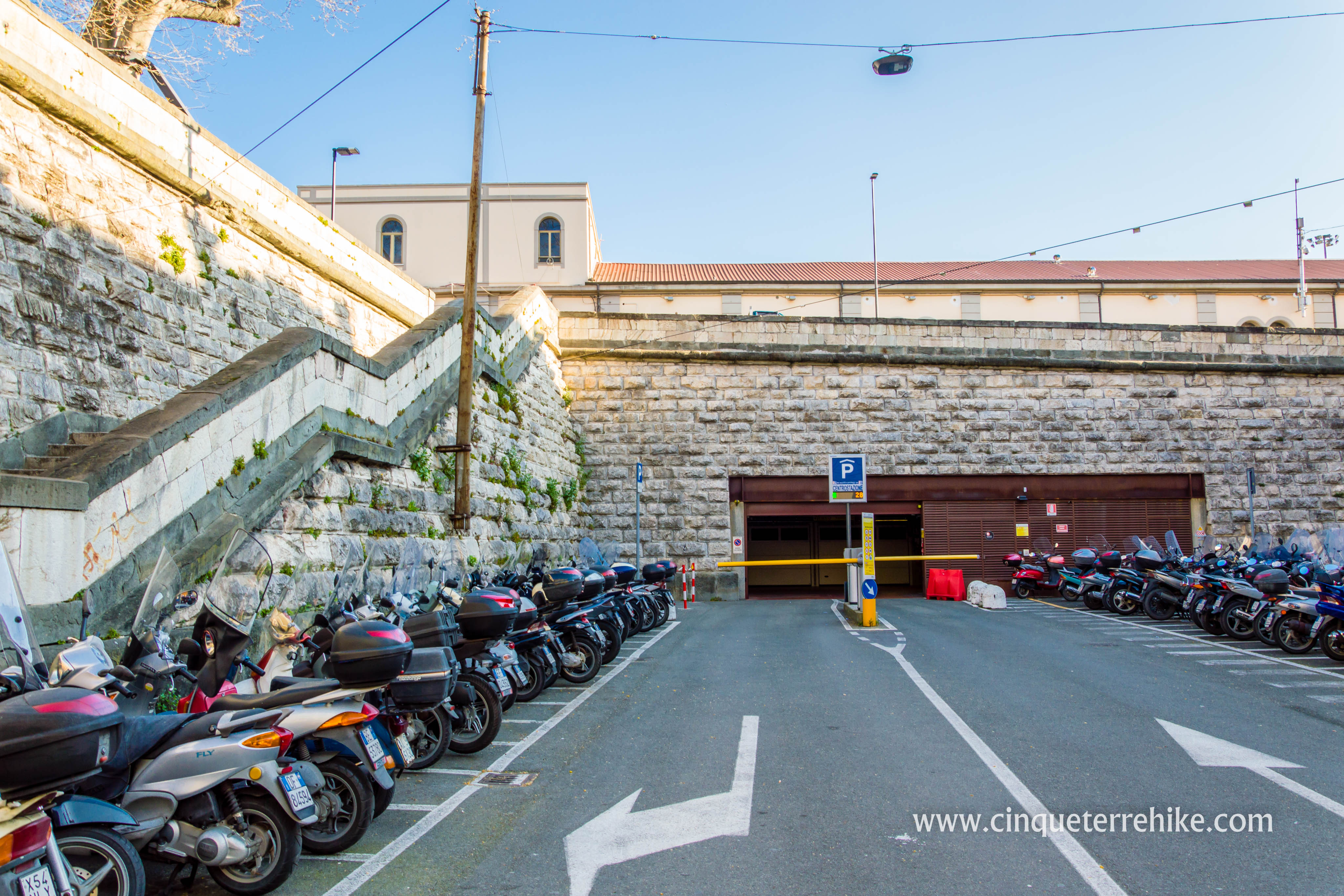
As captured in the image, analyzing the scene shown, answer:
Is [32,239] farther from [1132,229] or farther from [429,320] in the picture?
[1132,229]

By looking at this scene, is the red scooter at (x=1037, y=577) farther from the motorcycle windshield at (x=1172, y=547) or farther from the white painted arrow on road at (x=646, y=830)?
the white painted arrow on road at (x=646, y=830)

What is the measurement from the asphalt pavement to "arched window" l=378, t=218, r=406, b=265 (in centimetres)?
3271

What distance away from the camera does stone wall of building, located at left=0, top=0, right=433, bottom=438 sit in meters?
7.76

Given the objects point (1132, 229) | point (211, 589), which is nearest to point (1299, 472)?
point (1132, 229)

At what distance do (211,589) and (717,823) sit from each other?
296 cm

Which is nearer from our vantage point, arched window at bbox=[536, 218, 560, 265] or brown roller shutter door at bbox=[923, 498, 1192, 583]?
brown roller shutter door at bbox=[923, 498, 1192, 583]

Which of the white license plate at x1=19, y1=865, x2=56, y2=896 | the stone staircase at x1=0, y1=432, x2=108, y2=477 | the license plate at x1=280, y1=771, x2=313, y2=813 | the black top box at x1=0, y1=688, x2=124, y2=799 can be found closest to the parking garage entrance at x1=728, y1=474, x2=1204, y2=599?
the stone staircase at x1=0, y1=432, x2=108, y2=477

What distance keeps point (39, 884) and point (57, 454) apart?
5.46 metres

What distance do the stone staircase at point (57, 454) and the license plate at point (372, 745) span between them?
3513 mm

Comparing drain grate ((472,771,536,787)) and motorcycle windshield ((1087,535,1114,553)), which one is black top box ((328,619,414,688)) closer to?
drain grate ((472,771,536,787))

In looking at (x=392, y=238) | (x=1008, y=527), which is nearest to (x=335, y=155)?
(x=392, y=238)

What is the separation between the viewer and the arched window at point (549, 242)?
127 feet

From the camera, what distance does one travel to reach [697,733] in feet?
22.3

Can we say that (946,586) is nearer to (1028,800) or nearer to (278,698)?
(1028,800)
